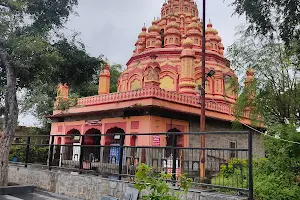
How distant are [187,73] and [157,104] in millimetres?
5781

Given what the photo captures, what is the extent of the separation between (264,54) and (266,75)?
672 millimetres

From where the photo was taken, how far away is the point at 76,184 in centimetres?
747

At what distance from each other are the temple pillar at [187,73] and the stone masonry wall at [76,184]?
1063 centimetres

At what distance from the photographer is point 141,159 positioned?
709cm

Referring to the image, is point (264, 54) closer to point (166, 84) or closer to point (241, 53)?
point (241, 53)

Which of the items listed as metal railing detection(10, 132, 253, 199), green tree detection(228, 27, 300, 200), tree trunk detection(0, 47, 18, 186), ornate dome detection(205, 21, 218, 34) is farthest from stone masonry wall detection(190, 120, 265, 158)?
ornate dome detection(205, 21, 218, 34)

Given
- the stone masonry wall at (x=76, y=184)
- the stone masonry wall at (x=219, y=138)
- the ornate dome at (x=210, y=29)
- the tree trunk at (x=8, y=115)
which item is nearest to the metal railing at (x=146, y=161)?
the stone masonry wall at (x=76, y=184)

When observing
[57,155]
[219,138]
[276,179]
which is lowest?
[276,179]

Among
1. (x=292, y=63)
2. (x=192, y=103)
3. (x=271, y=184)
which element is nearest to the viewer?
(x=271, y=184)

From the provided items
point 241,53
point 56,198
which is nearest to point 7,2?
point 56,198

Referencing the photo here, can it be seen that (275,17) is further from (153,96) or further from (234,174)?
(153,96)

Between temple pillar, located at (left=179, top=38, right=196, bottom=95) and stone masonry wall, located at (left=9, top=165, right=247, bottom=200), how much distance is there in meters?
10.6

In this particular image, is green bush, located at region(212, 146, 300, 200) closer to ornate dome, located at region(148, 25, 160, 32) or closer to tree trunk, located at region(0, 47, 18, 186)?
tree trunk, located at region(0, 47, 18, 186)

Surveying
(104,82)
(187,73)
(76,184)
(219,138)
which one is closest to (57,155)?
(76,184)
